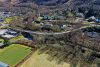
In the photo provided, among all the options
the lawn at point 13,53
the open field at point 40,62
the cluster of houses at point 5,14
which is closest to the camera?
the open field at point 40,62

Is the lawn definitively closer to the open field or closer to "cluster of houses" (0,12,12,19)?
the open field

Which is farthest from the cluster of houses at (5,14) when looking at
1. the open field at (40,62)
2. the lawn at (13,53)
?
the open field at (40,62)

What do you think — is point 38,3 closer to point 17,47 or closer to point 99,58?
point 17,47

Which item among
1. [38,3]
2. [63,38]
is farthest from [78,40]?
[38,3]

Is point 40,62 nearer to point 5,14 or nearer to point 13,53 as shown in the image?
point 13,53

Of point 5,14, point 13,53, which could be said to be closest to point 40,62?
point 13,53

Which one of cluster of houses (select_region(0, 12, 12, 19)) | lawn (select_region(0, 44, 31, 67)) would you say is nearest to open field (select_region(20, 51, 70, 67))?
lawn (select_region(0, 44, 31, 67))

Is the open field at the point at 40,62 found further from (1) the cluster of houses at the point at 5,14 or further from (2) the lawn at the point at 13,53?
(1) the cluster of houses at the point at 5,14
